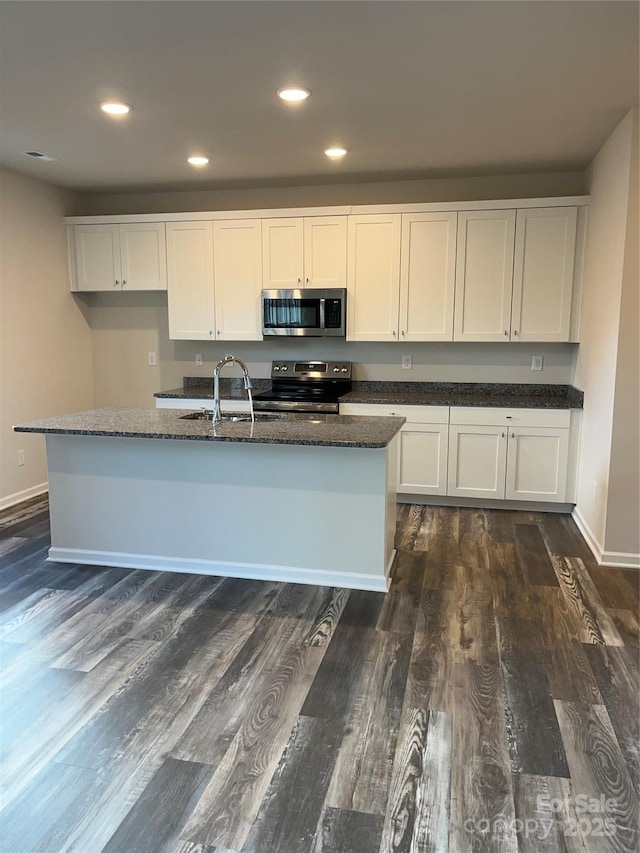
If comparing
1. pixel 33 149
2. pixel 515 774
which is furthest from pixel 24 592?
pixel 33 149

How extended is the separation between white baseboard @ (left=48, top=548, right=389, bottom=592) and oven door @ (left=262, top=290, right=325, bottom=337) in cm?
215

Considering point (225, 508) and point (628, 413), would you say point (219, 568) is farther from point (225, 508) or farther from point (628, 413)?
point (628, 413)

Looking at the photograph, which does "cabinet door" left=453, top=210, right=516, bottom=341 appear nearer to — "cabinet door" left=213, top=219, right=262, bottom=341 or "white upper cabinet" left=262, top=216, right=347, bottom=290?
"white upper cabinet" left=262, top=216, right=347, bottom=290

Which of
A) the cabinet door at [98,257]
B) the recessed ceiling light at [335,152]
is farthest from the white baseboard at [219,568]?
the recessed ceiling light at [335,152]

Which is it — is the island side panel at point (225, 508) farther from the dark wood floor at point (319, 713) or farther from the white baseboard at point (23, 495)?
the white baseboard at point (23, 495)

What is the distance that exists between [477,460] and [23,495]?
3596 mm

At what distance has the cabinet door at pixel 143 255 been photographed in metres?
4.96

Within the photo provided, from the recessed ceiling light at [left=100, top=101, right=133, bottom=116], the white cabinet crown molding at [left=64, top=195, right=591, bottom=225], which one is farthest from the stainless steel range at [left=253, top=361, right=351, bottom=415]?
the recessed ceiling light at [left=100, top=101, right=133, bottom=116]

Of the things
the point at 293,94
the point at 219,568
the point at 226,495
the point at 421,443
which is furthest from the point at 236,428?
the point at 421,443

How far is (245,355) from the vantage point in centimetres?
531

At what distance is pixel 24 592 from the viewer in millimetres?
3115

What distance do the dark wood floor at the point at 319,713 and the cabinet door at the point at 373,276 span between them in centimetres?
210

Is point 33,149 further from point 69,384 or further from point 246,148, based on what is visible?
point 69,384

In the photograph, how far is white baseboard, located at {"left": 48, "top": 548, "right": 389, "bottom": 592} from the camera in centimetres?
314
